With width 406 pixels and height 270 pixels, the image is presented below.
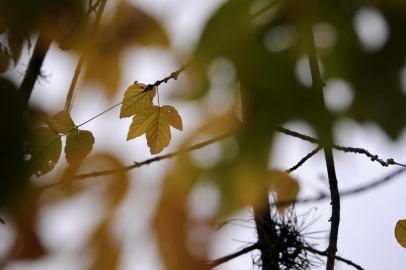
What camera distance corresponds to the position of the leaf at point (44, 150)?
1.09m

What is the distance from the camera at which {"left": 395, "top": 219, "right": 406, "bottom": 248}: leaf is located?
6.08ft

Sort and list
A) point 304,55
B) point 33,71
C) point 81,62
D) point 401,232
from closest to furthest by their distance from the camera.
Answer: point 304,55 → point 81,62 → point 33,71 → point 401,232

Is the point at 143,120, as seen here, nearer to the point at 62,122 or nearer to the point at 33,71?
the point at 62,122

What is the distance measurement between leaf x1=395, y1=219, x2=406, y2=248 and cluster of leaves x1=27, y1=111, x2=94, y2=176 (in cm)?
124

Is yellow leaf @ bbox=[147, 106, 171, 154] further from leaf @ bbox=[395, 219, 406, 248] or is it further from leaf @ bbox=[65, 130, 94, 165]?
leaf @ bbox=[395, 219, 406, 248]

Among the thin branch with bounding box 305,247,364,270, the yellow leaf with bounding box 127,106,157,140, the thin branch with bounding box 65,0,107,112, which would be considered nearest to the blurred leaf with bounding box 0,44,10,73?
the thin branch with bounding box 65,0,107,112

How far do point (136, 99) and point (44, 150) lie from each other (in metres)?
0.32

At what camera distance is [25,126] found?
834 mm

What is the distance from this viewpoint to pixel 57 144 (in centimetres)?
130

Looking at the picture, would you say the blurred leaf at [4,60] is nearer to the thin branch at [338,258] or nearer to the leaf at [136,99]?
the leaf at [136,99]

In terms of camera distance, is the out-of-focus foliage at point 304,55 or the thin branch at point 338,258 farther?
the thin branch at point 338,258

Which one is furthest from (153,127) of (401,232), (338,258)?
(401,232)

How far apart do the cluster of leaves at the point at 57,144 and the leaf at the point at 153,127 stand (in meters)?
0.18

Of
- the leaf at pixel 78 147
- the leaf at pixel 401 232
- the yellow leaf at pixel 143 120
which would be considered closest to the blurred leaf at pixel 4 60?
the leaf at pixel 78 147
